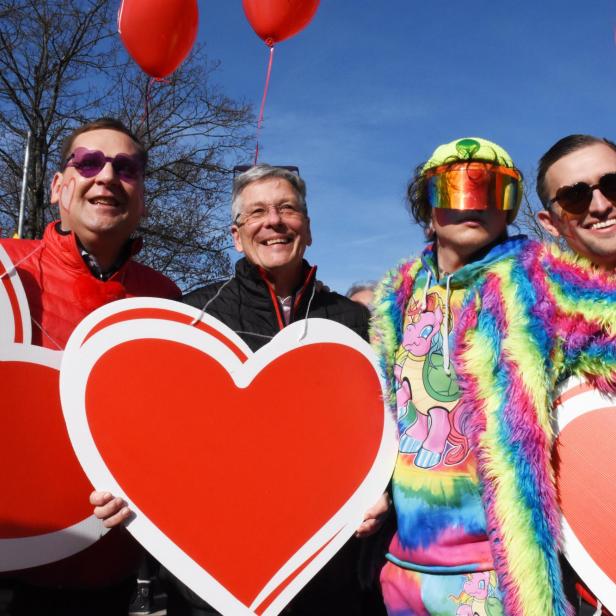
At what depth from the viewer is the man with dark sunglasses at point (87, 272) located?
75.6 inches

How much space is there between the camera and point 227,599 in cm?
183

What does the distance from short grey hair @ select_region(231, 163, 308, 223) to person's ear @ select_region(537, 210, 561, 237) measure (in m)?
0.82

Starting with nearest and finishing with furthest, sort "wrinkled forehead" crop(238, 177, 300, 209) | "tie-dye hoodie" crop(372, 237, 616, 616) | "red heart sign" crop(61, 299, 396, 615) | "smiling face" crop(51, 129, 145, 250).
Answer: "tie-dye hoodie" crop(372, 237, 616, 616) < "red heart sign" crop(61, 299, 396, 615) < "smiling face" crop(51, 129, 145, 250) < "wrinkled forehead" crop(238, 177, 300, 209)

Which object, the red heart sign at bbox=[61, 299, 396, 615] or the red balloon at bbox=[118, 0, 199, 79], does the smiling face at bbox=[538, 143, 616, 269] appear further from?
the red balloon at bbox=[118, 0, 199, 79]

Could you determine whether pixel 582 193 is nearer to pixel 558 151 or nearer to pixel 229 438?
pixel 558 151

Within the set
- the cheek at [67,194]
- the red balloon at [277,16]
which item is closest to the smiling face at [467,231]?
the cheek at [67,194]

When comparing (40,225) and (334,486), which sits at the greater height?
(40,225)

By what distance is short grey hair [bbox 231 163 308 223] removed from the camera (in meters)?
2.24

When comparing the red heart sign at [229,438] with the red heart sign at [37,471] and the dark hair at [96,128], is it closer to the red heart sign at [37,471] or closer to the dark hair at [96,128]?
the red heart sign at [37,471]

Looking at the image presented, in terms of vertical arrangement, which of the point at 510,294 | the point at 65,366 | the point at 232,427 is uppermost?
the point at 510,294

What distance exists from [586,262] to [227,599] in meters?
1.41

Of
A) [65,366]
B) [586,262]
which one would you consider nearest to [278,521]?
[65,366]

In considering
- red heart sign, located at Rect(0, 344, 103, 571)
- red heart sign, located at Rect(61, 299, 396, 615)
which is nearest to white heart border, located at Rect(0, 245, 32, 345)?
red heart sign, located at Rect(0, 344, 103, 571)

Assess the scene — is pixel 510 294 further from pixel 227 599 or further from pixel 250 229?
pixel 227 599
